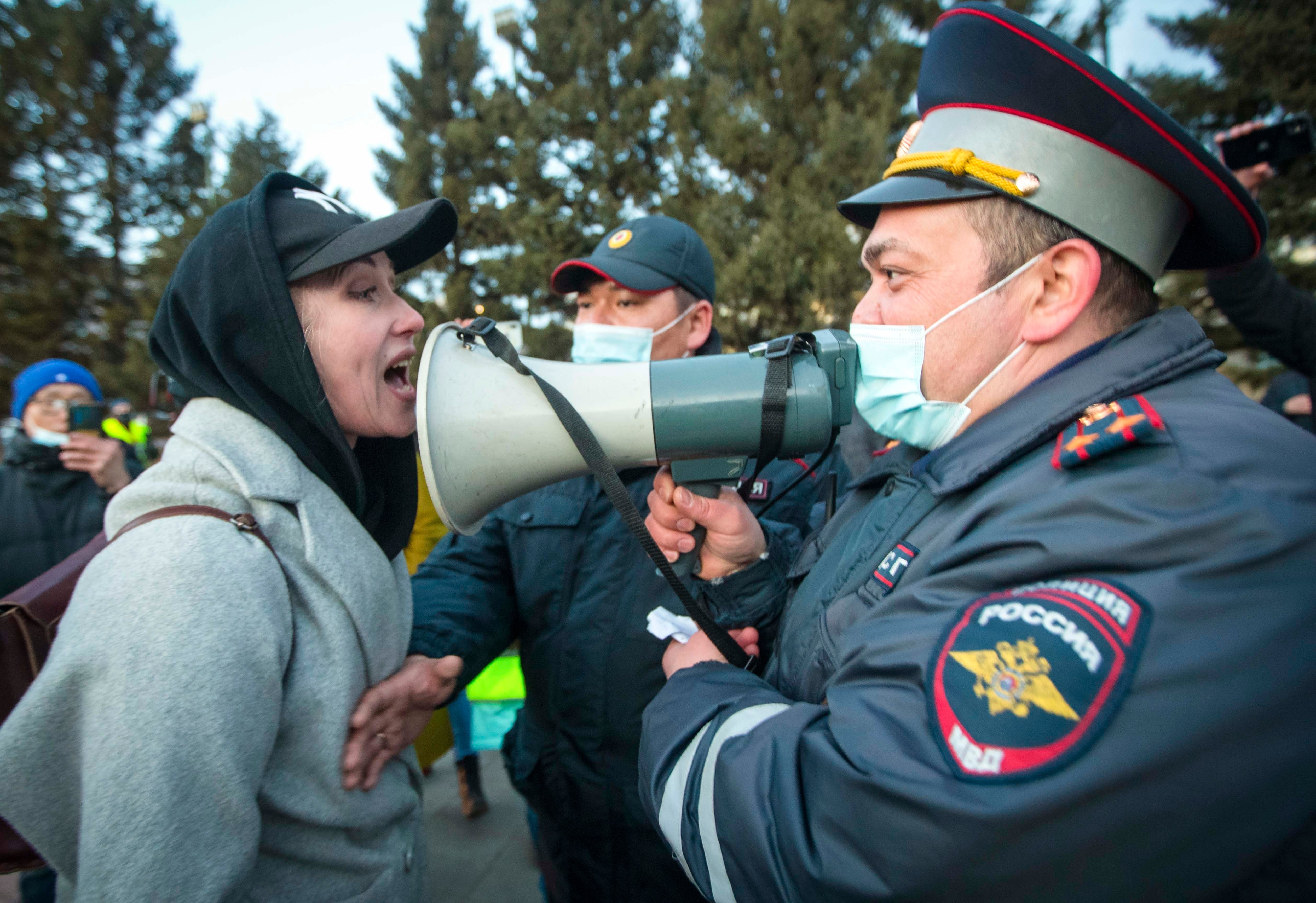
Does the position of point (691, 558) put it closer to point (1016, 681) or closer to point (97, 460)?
point (1016, 681)

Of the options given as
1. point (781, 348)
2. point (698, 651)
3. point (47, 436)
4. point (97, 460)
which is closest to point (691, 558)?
point (698, 651)

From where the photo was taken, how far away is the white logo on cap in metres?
1.44

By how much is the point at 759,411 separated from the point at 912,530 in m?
0.36

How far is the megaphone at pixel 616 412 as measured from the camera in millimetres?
1312

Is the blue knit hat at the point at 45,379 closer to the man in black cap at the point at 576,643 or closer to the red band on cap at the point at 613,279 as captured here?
the red band on cap at the point at 613,279

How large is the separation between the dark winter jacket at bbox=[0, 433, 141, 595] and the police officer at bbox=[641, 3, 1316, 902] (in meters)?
3.73

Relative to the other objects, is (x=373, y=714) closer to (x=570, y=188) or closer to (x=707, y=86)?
(x=707, y=86)

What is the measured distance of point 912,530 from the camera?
3.77 feet

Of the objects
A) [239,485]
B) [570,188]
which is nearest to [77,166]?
[570,188]

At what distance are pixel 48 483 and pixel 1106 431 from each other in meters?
4.68

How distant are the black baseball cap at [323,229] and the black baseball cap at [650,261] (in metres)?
1.08

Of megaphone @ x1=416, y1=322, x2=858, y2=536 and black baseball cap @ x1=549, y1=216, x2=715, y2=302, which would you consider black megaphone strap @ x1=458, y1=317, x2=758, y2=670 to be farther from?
black baseball cap @ x1=549, y1=216, x2=715, y2=302

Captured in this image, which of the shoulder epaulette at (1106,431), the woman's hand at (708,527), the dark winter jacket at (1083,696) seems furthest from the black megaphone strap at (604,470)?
the shoulder epaulette at (1106,431)

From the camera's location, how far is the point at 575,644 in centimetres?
184
